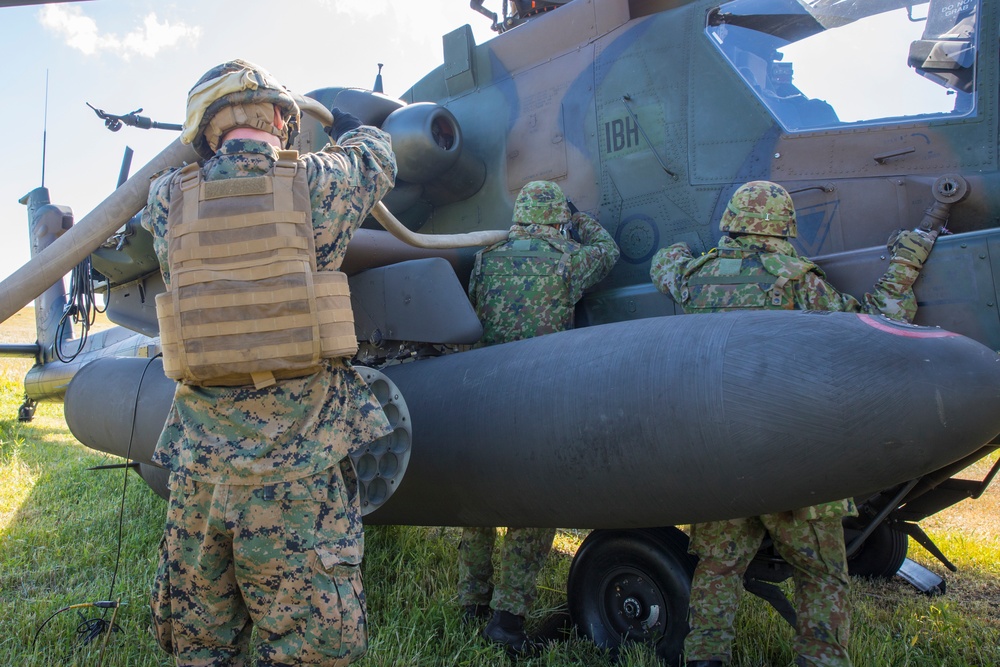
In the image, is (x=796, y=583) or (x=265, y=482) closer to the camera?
(x=265, y=482)

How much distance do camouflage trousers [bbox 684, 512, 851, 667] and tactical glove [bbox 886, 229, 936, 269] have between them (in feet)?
2.98

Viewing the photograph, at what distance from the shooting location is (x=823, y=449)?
86.5 inches

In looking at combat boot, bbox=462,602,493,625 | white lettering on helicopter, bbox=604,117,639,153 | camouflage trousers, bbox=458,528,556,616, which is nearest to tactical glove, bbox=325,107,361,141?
white lettering on helicopter, bbox=604,117,639,153

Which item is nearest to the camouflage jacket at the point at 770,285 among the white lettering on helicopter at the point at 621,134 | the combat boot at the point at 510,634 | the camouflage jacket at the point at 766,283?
the camouflage jacket at the point at 766,283

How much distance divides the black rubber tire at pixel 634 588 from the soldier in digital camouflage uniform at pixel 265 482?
1.23 metres

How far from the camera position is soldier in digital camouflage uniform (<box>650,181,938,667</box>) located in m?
2.76

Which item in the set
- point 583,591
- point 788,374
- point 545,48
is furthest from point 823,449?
point 545,48

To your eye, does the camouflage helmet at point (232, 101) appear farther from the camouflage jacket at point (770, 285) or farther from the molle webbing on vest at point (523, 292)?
the camouflage jacket at point (770, 285)

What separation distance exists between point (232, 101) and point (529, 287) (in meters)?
1.61

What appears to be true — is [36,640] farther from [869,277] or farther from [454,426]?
[869,277]

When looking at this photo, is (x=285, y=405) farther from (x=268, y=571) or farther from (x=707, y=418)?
(x=707, y=418)

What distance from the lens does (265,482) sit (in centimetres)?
220

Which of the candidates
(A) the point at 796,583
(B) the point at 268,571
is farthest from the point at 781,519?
(B) the point at 268,571

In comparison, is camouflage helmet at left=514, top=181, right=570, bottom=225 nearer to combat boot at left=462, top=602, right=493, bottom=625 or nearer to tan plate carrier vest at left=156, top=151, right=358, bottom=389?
tan plate carrier vest at left=156, top=151, right=358, bottom=389
